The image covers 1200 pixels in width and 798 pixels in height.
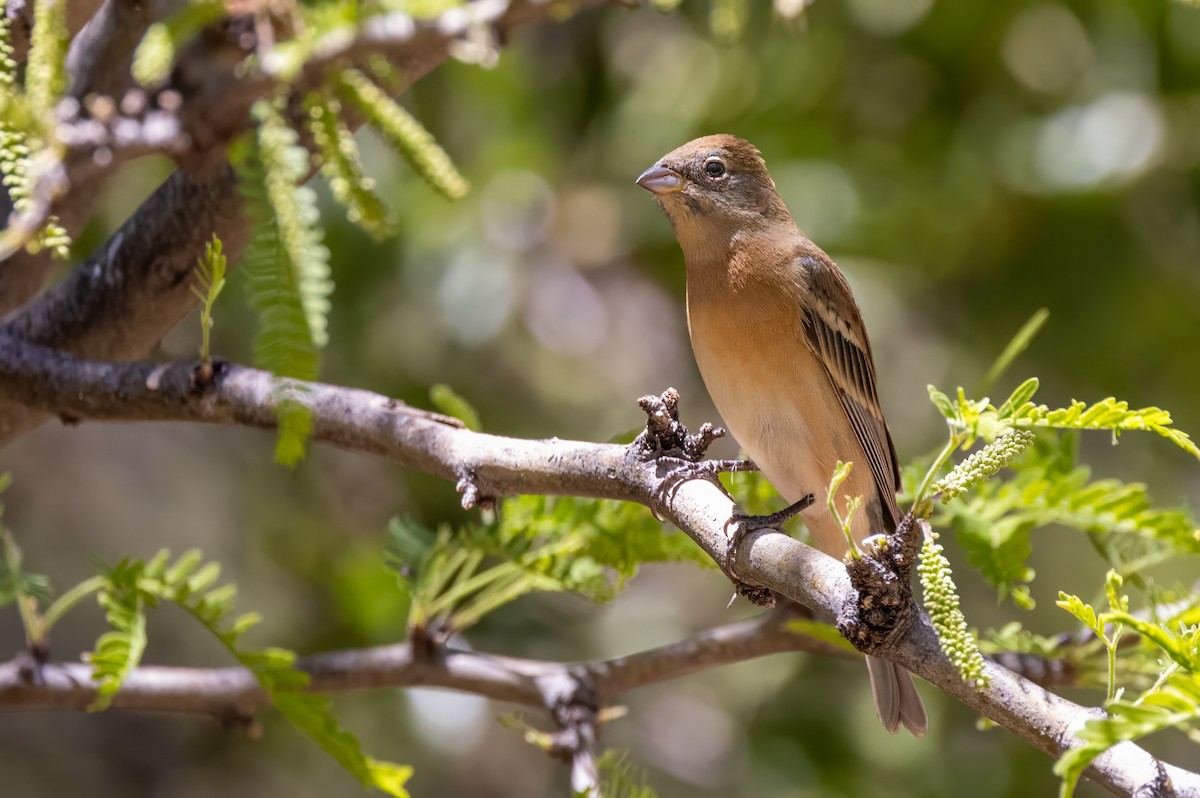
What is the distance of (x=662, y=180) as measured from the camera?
3674mm

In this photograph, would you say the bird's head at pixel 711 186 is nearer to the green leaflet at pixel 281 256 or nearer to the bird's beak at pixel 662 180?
the bird's beak at pixel 662 180

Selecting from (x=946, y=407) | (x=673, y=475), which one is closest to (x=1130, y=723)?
(x=946, y=407)

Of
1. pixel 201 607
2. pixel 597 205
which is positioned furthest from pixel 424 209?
pixel 201 607

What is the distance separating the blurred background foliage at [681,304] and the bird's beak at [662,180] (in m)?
1.41

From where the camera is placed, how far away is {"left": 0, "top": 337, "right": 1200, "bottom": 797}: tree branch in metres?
1.67

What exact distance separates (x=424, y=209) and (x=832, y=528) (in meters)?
2.35

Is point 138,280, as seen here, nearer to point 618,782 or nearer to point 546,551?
point 546,551

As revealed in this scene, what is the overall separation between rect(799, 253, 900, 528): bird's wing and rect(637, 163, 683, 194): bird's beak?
0.46 meters

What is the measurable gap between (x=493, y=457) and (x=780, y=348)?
4.32 ft

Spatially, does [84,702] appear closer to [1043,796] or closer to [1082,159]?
[1043,796]

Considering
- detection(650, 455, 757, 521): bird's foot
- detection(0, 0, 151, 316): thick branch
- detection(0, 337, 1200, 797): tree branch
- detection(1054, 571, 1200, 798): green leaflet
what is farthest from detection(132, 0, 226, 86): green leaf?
A: detection(1054, 571, 1200, 798): green leaflet

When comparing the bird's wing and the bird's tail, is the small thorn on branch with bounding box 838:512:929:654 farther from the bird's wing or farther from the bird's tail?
the bird's wing

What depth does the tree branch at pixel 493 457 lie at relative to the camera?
5.49 ft

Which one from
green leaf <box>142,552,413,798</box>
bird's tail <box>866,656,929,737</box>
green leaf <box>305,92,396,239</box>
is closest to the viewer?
green leaf <box>305,92,396,239</box>
